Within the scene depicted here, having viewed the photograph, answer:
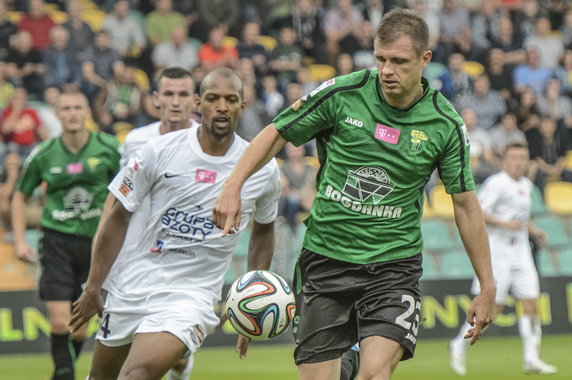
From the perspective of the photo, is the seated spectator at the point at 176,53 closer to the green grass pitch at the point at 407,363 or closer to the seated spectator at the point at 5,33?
the seated spectator at the point at 5,33

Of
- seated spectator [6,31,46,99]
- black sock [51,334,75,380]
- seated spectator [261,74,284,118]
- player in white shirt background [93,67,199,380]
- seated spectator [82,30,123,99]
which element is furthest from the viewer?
Result: seated spectator [261,74,284,118]

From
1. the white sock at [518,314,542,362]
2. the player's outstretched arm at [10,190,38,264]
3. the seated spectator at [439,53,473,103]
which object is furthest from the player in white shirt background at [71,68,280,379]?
the seated spectator at [439,53,473,103]

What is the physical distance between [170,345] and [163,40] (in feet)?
46.0

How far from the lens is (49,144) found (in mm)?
10078

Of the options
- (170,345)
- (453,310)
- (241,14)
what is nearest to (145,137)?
(170,345)

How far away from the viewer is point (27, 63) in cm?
1795

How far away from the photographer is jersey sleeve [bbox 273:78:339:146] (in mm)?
6070

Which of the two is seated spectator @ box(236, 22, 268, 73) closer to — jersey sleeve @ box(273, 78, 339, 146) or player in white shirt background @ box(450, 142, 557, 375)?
player in white shirt background @ box(450, 142, 557, 375)

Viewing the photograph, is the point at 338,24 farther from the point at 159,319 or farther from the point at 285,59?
the point at 159,319

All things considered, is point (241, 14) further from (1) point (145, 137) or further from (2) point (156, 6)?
(1) point (145, 137)

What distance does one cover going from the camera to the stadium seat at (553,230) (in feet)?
53.4

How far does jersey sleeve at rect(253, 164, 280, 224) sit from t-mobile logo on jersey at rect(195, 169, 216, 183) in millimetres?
359

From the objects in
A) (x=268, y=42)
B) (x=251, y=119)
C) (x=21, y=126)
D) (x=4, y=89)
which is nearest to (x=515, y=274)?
(x=251, y=119)

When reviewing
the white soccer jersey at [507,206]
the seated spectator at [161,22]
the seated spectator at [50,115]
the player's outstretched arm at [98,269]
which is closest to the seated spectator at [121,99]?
the seated spectator at [50,115]
